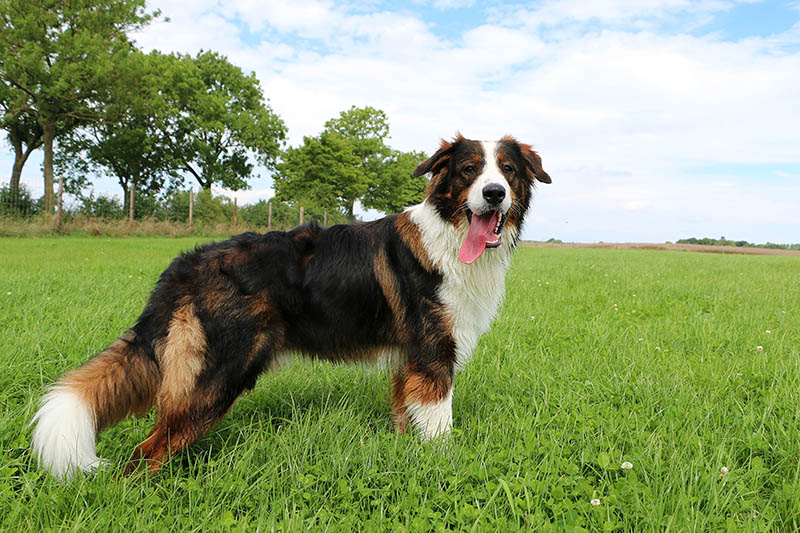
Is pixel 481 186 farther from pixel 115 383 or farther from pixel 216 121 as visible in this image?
pixel 216 121

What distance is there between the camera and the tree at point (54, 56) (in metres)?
25.9

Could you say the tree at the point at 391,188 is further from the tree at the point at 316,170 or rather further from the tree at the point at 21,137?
the tree at the point at 21,137

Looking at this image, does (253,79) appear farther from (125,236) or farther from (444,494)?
(444,494)

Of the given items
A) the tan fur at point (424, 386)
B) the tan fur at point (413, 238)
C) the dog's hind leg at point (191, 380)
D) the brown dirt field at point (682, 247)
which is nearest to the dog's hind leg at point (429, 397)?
the tan fur at point (424, 386)

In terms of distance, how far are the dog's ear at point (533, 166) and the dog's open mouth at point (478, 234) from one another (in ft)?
1.90

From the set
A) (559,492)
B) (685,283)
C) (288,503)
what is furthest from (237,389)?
(685,283)

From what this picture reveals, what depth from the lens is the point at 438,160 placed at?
10.6ft

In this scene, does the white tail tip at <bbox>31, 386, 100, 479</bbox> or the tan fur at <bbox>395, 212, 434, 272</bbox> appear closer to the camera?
the white tail tip at <bbox>31, 386, 100, 479</bbox>

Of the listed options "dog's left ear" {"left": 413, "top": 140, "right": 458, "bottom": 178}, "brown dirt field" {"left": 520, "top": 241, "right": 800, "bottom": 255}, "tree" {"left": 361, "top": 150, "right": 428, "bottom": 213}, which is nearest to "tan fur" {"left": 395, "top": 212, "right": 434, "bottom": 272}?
"dog's left ear" {"left": 413, "top": 140, "right": 458, "bottom": 178}

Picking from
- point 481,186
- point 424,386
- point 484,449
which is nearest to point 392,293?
point 424,386

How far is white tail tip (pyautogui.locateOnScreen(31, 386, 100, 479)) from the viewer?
228 cm

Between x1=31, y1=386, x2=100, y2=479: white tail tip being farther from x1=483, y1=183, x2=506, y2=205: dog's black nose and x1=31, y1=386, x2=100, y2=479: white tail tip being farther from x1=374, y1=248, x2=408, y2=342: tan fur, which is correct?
x1=483, y1=183, x2=506, y2=205: dog's black nose

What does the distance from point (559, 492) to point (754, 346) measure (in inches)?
146

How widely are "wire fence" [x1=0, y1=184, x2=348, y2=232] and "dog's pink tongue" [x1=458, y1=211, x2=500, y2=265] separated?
16.8 meters
